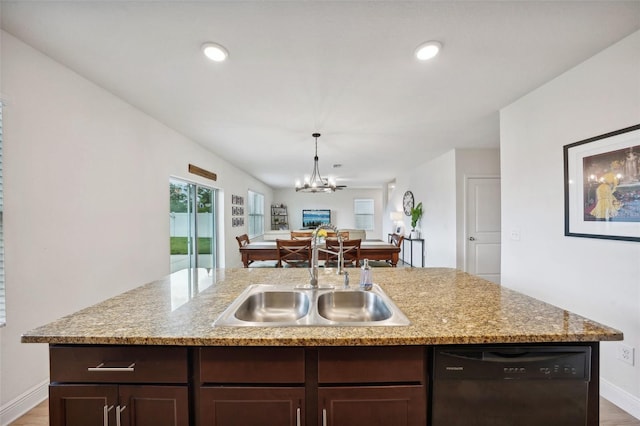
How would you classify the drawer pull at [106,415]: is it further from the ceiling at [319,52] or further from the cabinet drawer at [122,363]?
the ceiling at [319,52]

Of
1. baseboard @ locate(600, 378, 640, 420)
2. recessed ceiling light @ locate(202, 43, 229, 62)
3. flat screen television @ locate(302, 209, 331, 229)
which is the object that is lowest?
baseboard @ locate(600, 378, 640, 420)

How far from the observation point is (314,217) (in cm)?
1050

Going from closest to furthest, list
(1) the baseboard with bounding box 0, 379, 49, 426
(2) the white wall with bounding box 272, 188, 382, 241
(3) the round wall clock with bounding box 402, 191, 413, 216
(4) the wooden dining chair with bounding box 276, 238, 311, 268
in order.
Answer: (1) the baseboard with bounding box 0, 379, 49, 426
(4) the wooden dining chair with bounding box 276, 238, 311, 268
(3) the round wall clock with bounding box 402, 191, 413, 216
(2) the white wall with bounding box 272, 188, 382, 241

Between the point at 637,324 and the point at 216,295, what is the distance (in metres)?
2.51

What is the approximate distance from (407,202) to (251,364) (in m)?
6.21

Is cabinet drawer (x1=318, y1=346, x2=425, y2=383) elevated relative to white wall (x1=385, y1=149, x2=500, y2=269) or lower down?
lower down

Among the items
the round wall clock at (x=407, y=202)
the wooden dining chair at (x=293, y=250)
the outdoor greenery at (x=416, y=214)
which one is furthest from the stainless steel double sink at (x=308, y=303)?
the round wall clock at (x=407, y=202)

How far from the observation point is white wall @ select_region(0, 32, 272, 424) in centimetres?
160

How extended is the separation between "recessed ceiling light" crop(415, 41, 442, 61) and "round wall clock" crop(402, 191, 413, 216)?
483cm

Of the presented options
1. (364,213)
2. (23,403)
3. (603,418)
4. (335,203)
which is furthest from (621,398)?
(335,203)

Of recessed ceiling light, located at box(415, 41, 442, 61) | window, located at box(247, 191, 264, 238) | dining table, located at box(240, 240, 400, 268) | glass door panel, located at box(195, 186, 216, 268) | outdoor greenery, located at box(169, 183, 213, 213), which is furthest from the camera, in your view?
window, located at box(247, 191, 264, 238)

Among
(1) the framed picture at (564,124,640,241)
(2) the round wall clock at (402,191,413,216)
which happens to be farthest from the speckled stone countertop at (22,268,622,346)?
(2) the round wall clock at (402,191,413,216)

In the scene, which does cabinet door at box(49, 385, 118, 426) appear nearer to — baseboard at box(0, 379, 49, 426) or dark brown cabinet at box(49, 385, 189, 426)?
dark brown cabinet at box(49, 385, 189, 426)

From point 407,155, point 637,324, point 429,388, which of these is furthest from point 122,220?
point 407,155
